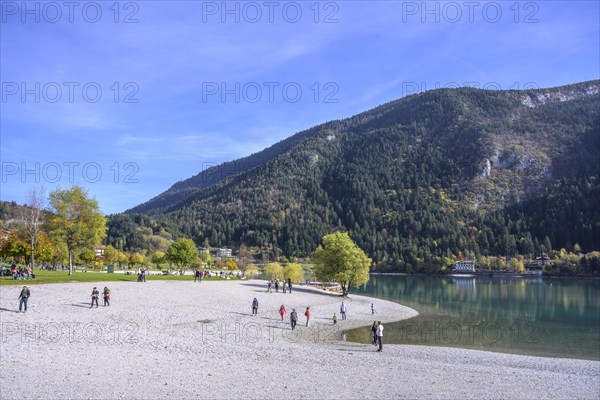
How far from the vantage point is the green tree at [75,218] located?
5800 cm

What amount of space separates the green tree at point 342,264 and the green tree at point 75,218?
115 ft

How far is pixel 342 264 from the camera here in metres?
74.6

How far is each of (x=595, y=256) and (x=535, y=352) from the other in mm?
173494

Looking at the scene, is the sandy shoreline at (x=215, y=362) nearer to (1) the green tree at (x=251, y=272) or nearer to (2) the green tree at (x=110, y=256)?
(1) the green tree at (x=251, y=272)

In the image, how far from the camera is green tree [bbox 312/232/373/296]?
7450 centimetres

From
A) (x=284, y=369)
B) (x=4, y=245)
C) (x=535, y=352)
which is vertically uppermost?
(x=4, y=245)

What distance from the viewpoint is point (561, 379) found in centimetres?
2584

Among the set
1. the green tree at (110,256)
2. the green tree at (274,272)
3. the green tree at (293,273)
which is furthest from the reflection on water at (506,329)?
the green tree at (110,256)

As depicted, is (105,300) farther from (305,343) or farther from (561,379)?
(561,379)

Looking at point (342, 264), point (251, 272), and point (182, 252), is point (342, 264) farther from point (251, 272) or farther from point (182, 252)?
point (251, 272)

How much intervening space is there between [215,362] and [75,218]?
42520mm

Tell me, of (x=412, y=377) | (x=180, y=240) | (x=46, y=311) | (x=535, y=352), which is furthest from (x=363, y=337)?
(x=180, y=240)

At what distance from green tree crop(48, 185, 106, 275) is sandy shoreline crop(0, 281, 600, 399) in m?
16.4

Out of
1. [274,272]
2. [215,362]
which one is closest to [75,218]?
A: [215,362]
